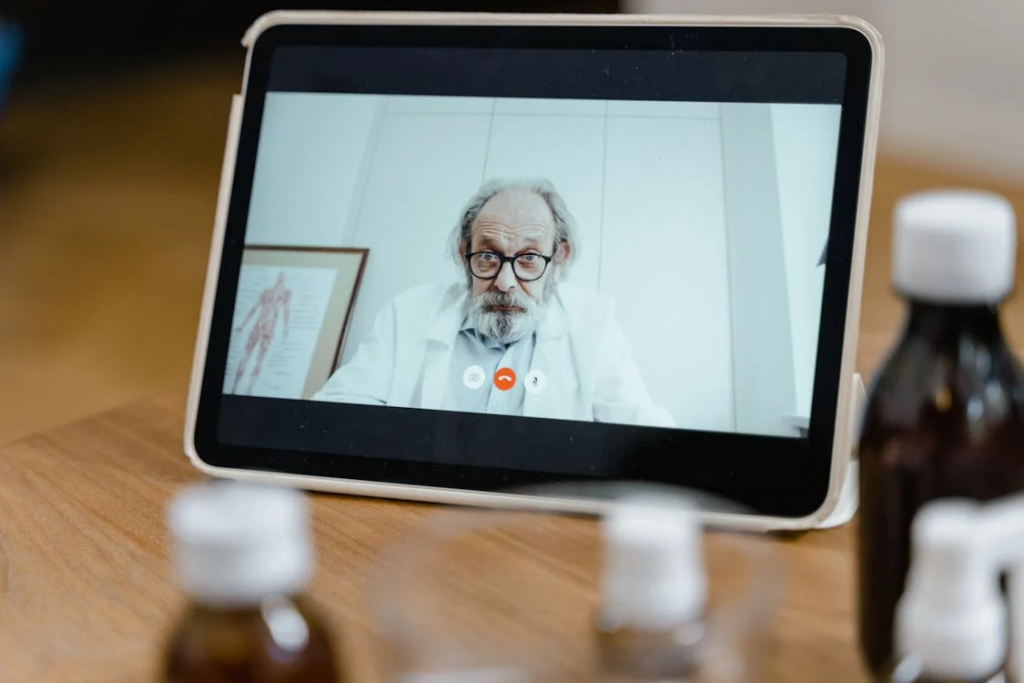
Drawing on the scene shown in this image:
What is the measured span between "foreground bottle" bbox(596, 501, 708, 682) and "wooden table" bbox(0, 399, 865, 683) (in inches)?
0.7

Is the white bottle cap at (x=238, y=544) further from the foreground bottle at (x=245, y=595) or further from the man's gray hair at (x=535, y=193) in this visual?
the man's gray hair at (x=535, y=193)

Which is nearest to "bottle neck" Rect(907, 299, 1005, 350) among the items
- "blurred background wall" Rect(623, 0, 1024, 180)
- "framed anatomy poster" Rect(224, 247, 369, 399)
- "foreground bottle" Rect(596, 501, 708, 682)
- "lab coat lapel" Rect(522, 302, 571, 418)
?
"foreground bottle" Rect(596, 501, 708, 682)

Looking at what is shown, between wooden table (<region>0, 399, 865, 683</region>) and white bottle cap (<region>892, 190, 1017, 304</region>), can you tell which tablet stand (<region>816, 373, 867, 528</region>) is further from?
white bottle cap (<region>892, 190, 1017, 304</region>)

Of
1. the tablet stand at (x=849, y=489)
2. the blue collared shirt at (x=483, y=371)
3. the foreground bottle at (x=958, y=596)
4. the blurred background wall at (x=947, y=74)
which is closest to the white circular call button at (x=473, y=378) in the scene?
the blue collared shirt at (x=483, y=371)

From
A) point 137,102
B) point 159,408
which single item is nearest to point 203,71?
point 137,102


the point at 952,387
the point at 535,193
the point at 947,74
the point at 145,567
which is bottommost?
the point at 145,567

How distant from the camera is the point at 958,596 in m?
0.33

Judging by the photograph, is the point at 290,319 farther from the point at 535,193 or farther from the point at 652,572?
the point at 652,572

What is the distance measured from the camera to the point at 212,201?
2.34 m

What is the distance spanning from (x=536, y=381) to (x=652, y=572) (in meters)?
0.28

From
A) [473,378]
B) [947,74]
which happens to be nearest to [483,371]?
[473,378]

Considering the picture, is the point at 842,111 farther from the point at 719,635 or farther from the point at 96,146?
the point at 96,146

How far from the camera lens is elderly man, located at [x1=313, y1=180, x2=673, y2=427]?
1.96 feet

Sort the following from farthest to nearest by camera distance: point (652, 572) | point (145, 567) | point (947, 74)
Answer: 1. point (947, 74)
2. point (145, 567)
3. point (652, 572)
